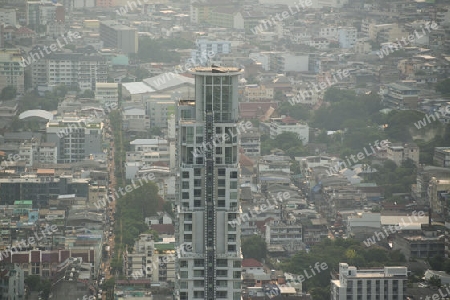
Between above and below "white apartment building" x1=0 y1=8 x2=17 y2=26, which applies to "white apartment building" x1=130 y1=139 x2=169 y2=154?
below

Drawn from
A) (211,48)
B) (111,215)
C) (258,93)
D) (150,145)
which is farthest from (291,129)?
(211,48)

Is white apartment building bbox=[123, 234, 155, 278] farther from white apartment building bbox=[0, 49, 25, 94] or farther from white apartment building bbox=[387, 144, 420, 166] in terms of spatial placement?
white apartment building bbox=[0, 49, 25, 94]

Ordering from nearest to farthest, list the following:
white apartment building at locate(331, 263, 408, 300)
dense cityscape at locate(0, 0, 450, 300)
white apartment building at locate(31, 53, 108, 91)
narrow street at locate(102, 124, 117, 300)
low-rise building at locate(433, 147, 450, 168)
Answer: dense cityscape at locate(0, 0, 450, 300), white apartment building at locate(331, 263, 408, 300), narrow street at locate(102, 124, 117, 300), low-rise building at locate(433, 147, 450, 168), white apartment building at locate(31, 53, 108, 91)

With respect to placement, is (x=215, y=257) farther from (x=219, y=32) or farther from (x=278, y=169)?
(x=219, y=32)

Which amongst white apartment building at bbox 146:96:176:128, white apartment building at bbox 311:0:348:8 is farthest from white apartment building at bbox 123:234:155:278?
white apartment building at bbox 311:0:348:8

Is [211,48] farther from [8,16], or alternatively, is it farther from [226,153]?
[226,153]

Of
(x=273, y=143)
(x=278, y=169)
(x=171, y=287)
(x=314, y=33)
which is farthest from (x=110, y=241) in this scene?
(x=314, y=33)
